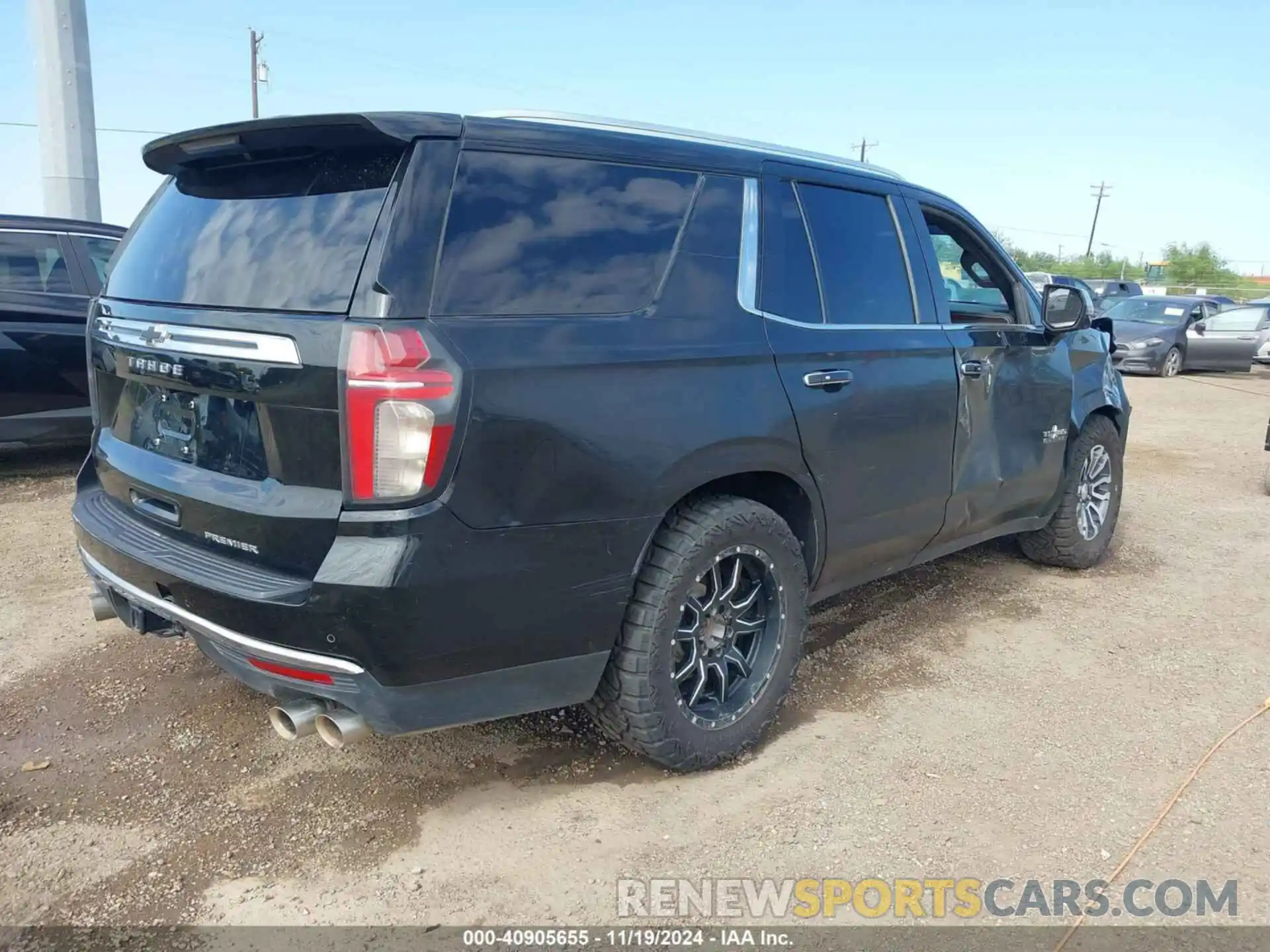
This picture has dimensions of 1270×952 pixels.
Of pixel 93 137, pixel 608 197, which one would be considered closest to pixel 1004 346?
pixel 608 197

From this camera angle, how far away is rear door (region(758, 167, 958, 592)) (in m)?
3.22

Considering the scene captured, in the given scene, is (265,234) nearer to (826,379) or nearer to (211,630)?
(211,630)

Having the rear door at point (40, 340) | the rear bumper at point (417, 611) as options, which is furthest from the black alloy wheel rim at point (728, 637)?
the rear door at point (40, 340)

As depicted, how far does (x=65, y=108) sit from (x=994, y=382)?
1064 centimetres

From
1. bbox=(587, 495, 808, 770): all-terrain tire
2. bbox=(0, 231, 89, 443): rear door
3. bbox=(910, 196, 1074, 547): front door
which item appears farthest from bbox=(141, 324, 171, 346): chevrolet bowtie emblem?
bbox=(0, 231, 89, 443): rear door

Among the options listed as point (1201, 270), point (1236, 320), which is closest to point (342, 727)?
point (1236, 320)

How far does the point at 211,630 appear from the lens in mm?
2592

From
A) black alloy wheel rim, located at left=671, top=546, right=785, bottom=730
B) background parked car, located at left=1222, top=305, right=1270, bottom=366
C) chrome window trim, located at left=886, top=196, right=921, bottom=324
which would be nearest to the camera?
black alloy wheel rim, located at left=671, top=546, right=785, bottom=730

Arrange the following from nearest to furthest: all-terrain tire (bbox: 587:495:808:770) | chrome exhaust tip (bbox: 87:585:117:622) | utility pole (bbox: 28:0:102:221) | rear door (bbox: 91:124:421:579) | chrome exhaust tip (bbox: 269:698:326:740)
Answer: rear door (bbox: 91:124:421:579)
chrome exhaust tip (bbox: 269:698:326:740)
all-terrain tire (bbox: 587:495:808:770)
chrome exhaust tip (bbox: 87:585:117:622)
utility pole (bbox: 28:0:102:221)

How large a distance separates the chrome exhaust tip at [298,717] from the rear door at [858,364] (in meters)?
1.71

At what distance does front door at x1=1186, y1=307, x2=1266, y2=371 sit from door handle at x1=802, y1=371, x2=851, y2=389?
17.5 m

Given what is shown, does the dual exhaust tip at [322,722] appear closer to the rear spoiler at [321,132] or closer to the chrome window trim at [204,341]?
the chrome window trim at [204,341]

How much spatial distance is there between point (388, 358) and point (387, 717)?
2.98 ft

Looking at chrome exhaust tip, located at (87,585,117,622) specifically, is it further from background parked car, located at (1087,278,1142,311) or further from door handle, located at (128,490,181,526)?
background parked car, located at (1087,278,1142,311)
